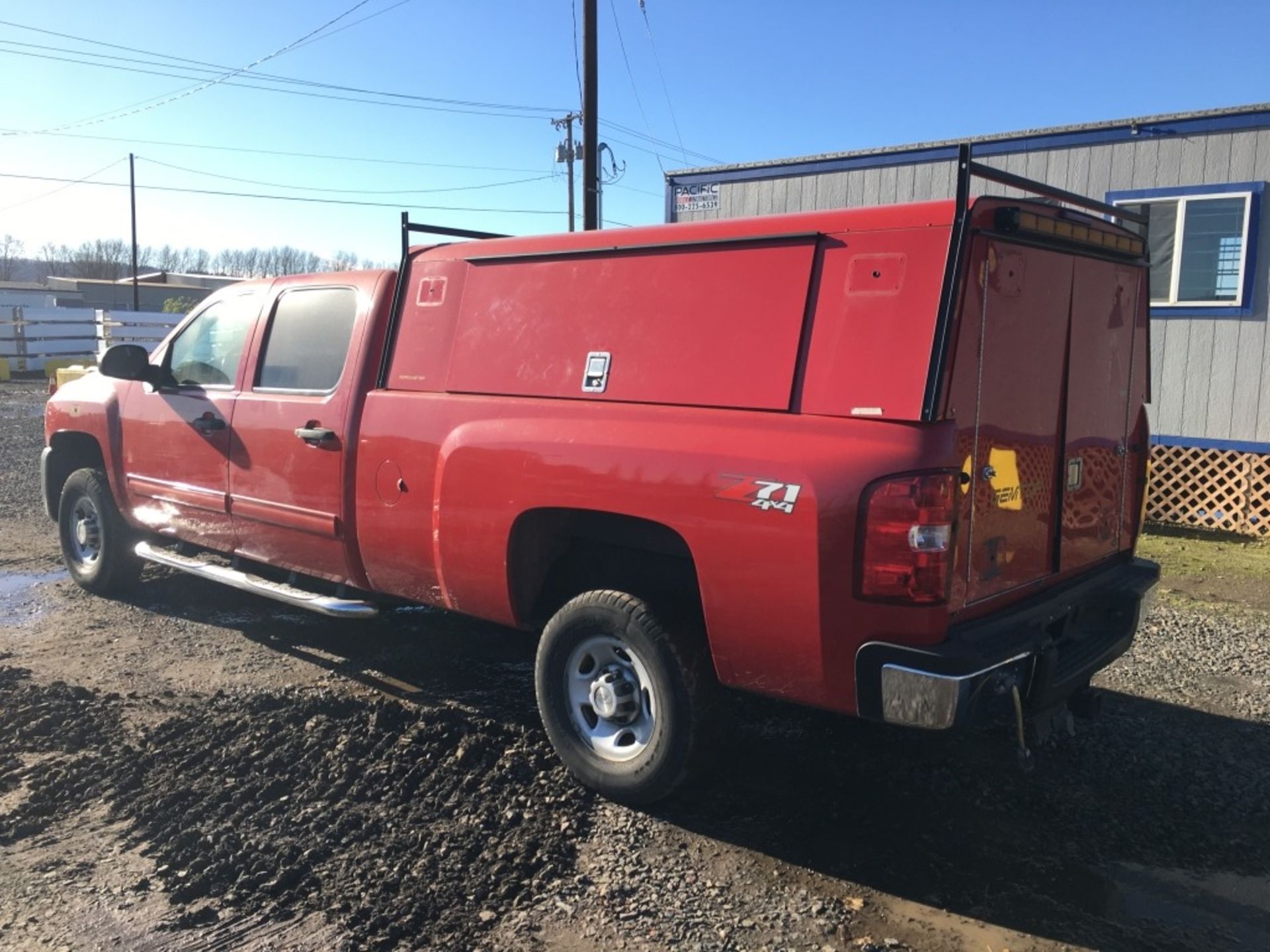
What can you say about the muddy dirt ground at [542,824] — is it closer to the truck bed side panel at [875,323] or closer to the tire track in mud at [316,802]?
the tire track in mud at [316,802]

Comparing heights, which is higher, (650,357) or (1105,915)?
(650,357)

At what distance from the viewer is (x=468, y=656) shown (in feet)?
18.6

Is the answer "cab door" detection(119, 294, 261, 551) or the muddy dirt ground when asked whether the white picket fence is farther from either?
the muddy dirt ground

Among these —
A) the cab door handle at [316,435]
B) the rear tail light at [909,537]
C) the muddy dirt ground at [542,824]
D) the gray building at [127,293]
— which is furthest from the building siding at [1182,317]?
the gray building at [127,293]

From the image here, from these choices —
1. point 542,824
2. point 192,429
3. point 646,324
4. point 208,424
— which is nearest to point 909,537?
point 646,324

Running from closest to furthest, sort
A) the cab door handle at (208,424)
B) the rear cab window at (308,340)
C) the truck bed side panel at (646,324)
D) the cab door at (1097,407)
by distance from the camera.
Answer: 1. the truck bed side panel at (646,324)
2. the cab door at (1097,407)
3. the rear cab window at (308,340)
4. the cab door handle at (208,424)

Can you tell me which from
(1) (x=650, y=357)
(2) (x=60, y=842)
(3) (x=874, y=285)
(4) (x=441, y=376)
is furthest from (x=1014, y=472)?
(2) (x=60, y=842)

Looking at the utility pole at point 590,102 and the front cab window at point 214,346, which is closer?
the front cab window at point 214,346

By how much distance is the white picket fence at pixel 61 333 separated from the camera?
2864 centimetres

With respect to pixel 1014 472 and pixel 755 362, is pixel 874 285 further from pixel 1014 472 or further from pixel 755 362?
pixel 1014 472

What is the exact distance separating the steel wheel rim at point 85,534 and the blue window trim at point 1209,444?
30.1 feet

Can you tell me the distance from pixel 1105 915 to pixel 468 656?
3.43 meters

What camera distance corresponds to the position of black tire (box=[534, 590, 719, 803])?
12.1 feet

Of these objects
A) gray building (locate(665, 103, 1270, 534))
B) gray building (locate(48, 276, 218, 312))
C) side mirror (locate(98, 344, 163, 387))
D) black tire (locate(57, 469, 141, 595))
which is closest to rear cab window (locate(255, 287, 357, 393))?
side mirror (locate(98, 344, 163, 387))
